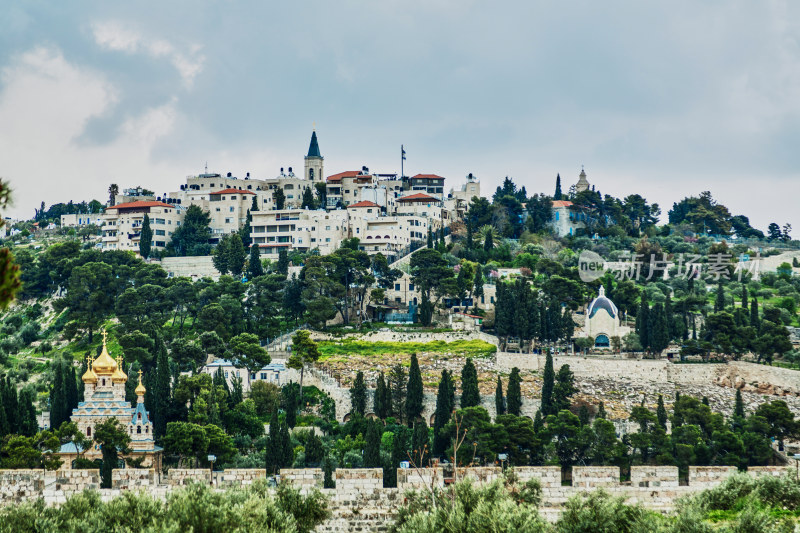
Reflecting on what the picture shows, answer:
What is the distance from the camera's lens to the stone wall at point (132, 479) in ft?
98.4

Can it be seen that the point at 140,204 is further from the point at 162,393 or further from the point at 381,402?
the point at 162,393

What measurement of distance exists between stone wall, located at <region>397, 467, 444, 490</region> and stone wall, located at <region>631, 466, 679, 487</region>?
463cm

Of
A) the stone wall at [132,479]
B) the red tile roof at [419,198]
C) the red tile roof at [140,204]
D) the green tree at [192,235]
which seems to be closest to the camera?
the stone wall at [132,479]

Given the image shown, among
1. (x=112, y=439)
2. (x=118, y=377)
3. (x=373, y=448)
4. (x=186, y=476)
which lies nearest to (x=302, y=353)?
(x=118, y=377)

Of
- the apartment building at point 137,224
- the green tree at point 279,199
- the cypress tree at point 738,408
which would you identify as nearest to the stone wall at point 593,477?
the cypress tree at point 738,408

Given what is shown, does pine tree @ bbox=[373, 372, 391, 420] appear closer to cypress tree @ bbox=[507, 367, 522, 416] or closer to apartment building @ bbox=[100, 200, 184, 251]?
cypress tree @ bbox=[507, 367, 522, 416]

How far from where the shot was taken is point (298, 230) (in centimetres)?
11919

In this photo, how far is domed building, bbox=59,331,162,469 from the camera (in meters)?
64.6

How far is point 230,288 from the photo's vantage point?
9925cm

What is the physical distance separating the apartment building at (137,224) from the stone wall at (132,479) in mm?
95047

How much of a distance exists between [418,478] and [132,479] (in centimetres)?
721

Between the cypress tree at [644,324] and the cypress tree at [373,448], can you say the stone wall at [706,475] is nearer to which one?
the cypress tree at [373,448]

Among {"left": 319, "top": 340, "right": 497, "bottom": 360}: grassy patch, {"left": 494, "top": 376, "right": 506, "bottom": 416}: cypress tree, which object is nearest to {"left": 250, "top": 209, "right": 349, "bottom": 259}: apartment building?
{"left": 319, "top": 340, "right": 497, "bottom": 360}: grassy patch

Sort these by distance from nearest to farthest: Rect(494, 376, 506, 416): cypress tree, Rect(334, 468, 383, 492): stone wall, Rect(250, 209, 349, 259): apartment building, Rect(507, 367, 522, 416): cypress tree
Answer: Rect(334, 468, 383, 492): stone wall, Rect(494, 376, 506, 416): cypress tree, Rect(507, 367, 522, 416): cypress tree, Rect(250, 209, 349, 259): apartment building
